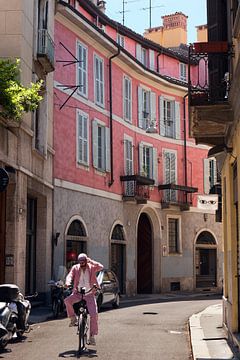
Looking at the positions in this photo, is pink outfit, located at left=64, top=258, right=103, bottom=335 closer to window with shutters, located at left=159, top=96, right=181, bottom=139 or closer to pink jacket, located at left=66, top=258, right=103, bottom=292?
→ pink jacket, located at left=66, top=258, right=103, bottom=292

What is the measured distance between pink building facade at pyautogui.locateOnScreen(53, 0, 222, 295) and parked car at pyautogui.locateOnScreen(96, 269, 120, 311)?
2.59 m

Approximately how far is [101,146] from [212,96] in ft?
55.9

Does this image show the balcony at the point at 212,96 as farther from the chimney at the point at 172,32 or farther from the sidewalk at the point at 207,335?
the chimney at the point at 172,32

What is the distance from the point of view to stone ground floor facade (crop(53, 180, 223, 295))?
80.0ft

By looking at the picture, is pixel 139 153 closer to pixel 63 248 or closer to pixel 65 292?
pixel 63 248

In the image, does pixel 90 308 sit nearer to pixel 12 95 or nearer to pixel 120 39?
pixel 12 95

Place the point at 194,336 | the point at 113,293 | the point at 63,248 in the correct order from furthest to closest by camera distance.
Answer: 1. the point at 63,248
2. the point at 113,293
3. the point at 194,336

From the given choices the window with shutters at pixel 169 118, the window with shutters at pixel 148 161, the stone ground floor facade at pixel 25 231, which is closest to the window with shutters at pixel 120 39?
the window with shutters at pixel 169 118

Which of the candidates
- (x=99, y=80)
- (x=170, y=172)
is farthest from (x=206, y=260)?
(x=99, y=80)

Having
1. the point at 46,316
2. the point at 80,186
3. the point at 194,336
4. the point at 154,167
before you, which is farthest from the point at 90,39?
the point at 194,336

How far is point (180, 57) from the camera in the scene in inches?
1430

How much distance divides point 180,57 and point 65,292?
20973 millimetres

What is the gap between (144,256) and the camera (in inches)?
1309

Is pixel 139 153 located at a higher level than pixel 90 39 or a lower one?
lower
